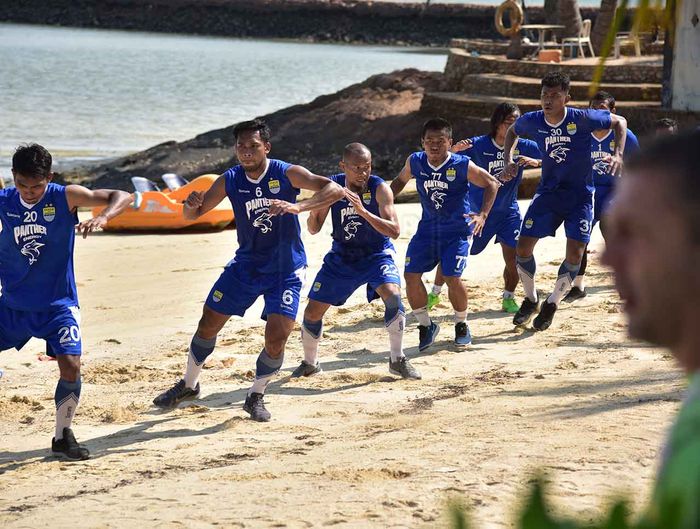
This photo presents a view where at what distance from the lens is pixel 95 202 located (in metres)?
7.07

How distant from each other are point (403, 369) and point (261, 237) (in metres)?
1.50

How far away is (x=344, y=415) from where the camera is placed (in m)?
7.57

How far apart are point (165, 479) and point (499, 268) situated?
705cm

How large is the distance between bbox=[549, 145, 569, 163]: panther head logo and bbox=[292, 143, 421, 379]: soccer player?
2.08 m

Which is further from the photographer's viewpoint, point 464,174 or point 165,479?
point 464,174

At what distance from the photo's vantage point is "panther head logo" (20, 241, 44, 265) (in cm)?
696

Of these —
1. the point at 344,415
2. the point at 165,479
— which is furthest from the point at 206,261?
the point at 165,479

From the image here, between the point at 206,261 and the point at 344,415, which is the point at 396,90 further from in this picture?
the point at 344,415

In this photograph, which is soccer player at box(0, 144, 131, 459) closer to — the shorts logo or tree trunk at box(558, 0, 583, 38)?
the shorts logo

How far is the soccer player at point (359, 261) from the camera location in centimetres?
857

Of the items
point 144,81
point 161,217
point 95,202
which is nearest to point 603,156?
point 95,202

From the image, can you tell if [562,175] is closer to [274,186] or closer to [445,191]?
[445,191]

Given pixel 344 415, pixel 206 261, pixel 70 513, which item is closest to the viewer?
pixel 70 513

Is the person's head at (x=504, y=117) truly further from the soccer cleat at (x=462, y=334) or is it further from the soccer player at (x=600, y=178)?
the soccer cleat at (x=462, y=334)
